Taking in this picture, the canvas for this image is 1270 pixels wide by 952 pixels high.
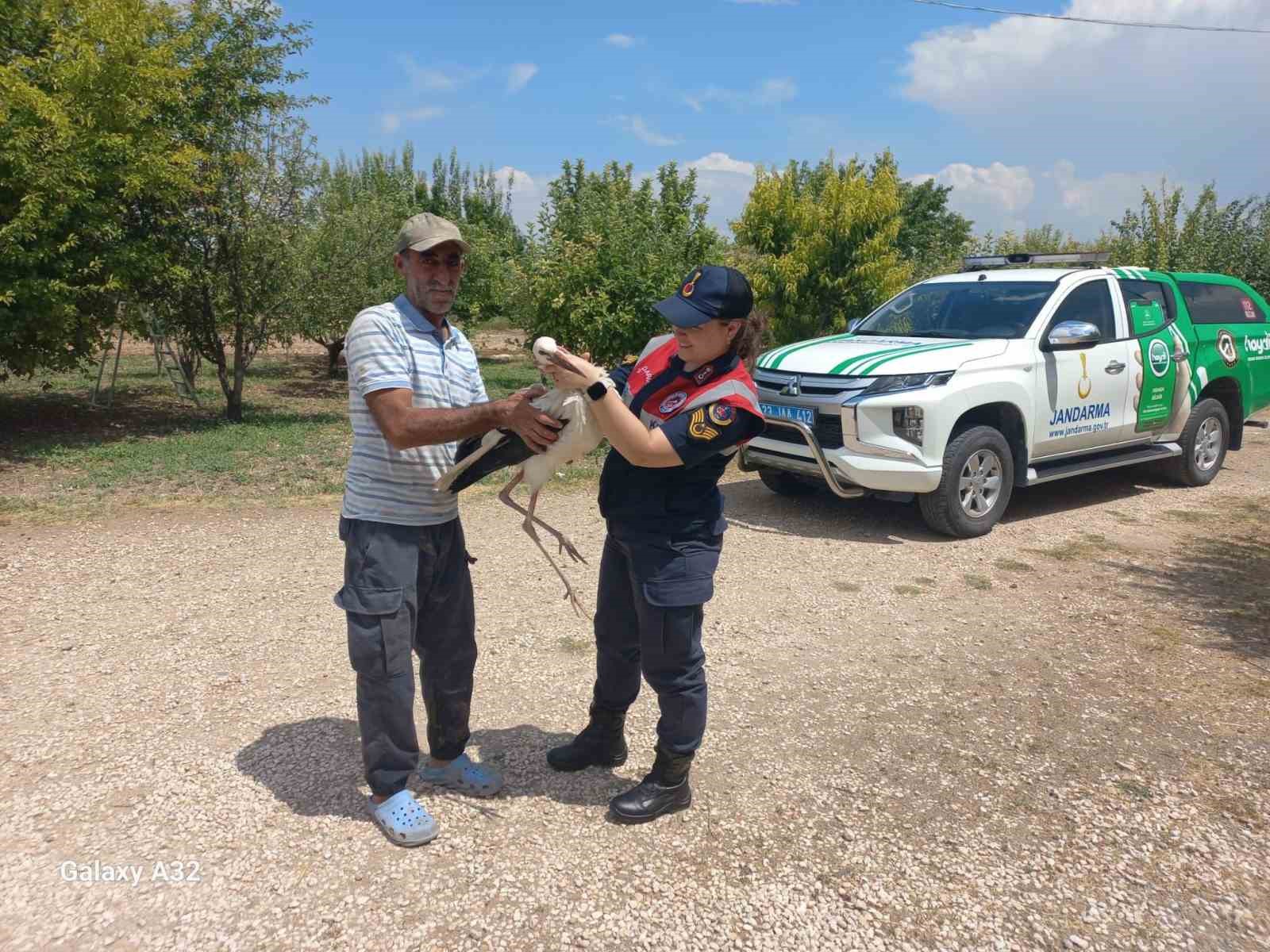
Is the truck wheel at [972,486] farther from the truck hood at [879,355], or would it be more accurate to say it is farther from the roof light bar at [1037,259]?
the roof light bar at [1037,259]

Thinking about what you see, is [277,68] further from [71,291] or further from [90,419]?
[90,419]

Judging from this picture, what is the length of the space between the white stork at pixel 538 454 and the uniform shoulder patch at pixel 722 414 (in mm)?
338

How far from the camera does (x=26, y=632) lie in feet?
14.9

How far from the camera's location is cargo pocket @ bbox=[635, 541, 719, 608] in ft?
8.96

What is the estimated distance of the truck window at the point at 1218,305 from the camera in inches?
316

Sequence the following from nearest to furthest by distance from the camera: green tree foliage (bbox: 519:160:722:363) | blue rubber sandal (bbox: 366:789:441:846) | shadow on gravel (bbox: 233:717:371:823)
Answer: blue rubber sandal (bbox: 366:789:441:846)
shadow on gravel (bbox: 233:717:371:823)
green tree foliage (bbox: 519:160:722:363)

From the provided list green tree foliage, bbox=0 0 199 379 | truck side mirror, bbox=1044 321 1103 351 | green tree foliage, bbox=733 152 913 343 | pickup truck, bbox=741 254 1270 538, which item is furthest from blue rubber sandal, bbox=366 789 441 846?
green tree foliage, bbox=733 152 913 343

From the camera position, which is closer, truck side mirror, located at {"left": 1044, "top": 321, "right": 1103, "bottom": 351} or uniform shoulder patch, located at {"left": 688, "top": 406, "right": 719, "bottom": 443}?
uniform shoulder patch, located at {"left": 688, "top": 406, "right": 719, "bottom": 443}

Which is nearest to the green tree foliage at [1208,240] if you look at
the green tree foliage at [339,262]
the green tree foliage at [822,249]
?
the green tree foliage at [822,249]

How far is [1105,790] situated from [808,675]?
1335mm

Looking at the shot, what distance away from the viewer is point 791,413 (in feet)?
21.3

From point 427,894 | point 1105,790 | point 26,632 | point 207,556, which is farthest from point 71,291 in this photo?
point 1105,790

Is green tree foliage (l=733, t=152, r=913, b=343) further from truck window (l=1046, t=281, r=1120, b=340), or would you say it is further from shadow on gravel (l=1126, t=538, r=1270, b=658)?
shadow on gravel (l=1126, t=538, r=1270, b=658)

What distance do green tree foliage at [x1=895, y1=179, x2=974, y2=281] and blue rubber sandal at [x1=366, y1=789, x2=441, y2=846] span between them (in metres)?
26.6
